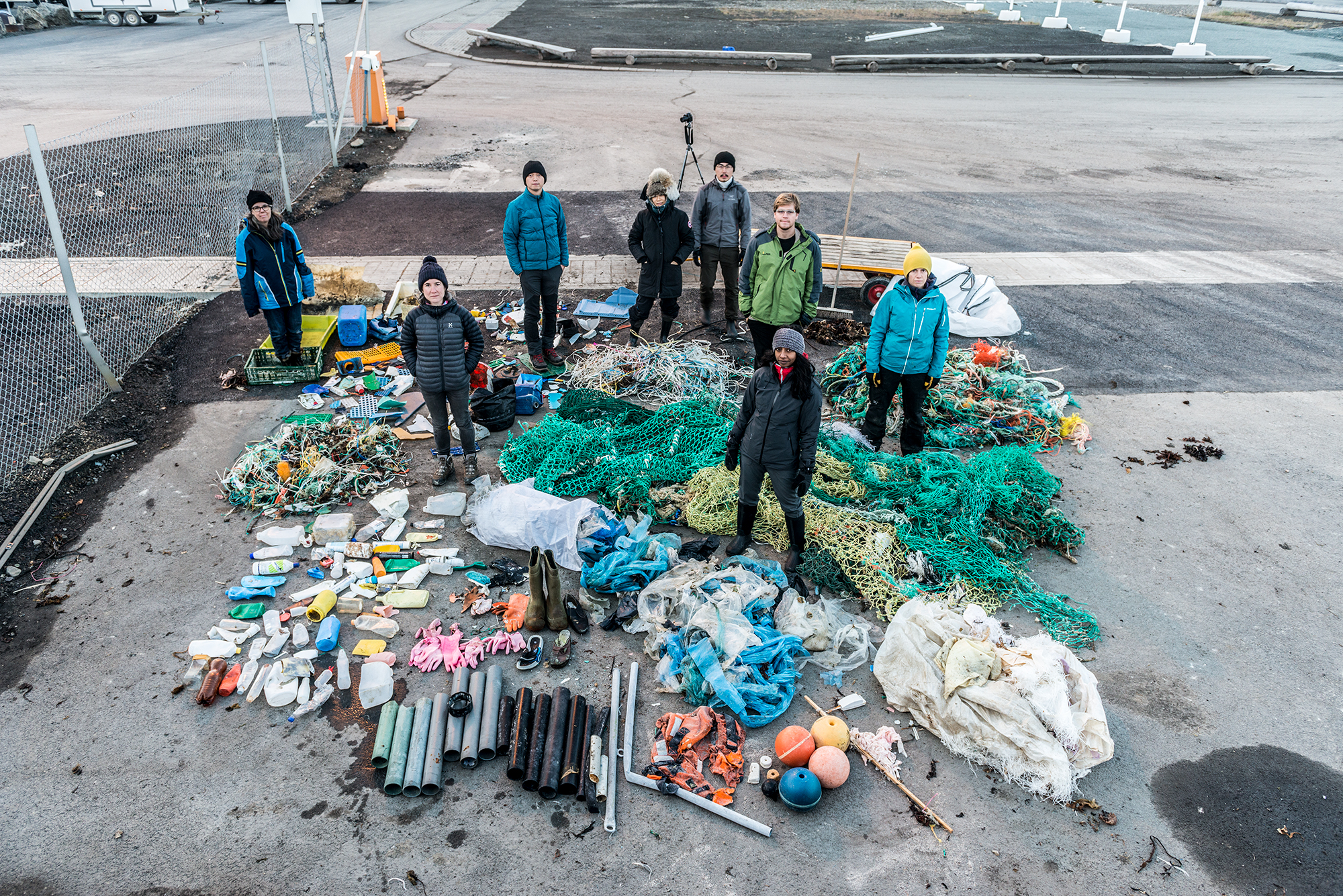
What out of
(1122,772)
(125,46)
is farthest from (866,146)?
(125,46)

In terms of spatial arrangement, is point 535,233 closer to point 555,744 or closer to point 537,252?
point 537,252

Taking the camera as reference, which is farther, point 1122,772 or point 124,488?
point 124,488

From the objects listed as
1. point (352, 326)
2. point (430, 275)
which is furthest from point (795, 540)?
point (352, 326)

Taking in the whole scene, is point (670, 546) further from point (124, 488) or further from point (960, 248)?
point (960, 248)

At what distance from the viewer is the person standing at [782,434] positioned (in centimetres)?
557

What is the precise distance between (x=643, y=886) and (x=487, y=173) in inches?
554

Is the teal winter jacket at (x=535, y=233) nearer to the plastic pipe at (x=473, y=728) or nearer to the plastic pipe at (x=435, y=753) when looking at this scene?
the plastic pipe at (x=473, y=728)

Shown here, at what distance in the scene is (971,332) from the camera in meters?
10.1

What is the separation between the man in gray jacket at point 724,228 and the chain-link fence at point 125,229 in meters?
6.61

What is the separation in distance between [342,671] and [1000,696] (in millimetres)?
4249

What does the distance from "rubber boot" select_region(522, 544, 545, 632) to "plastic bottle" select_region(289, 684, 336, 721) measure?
4.38 feet

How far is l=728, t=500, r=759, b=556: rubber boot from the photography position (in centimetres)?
618

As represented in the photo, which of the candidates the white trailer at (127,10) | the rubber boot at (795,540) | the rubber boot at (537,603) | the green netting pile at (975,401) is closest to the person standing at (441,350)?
the rubber boot at (537,603)

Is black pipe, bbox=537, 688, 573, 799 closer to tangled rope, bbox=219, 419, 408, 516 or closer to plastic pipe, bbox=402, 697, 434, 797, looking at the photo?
plastic pipe, bbox=402, 697, 434, 797
